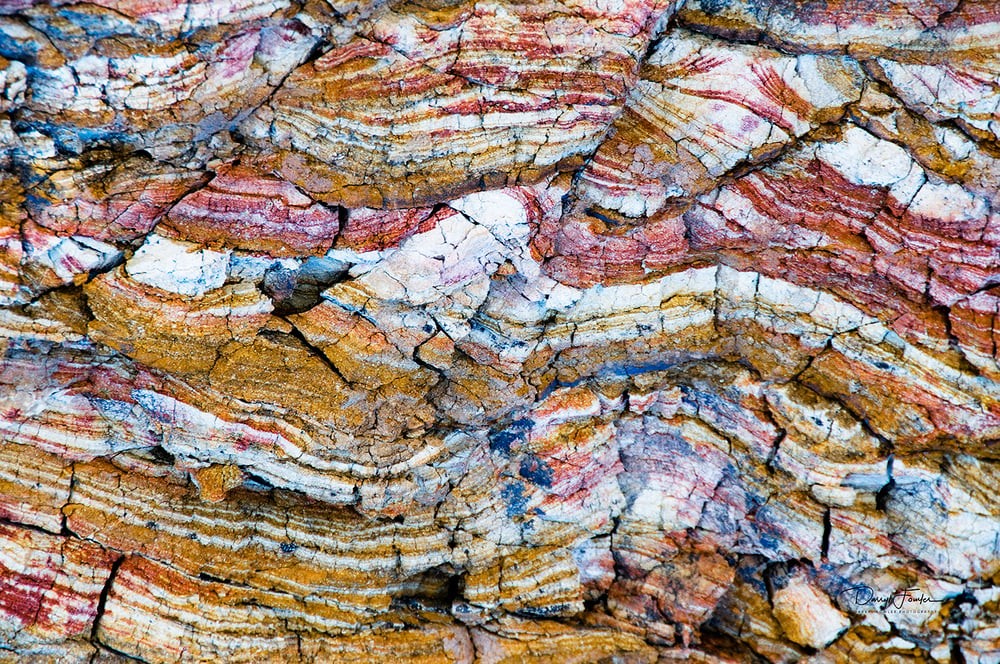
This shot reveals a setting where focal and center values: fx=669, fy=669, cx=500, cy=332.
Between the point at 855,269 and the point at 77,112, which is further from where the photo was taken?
the point at 855,269

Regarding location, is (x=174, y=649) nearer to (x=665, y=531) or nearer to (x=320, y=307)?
(x=320, y=307)

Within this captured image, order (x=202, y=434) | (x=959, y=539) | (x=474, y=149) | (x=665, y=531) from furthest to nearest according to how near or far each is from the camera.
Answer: (x=665, y=531) < (x=959, y=539) < (x=202, y=434) < (x=474, y=149)

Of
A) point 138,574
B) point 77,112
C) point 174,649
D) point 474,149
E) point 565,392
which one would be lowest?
point 174,649

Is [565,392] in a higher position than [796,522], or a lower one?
higher

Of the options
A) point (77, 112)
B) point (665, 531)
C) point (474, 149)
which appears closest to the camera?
point (77, 112)

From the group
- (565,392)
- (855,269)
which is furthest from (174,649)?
(855,269)

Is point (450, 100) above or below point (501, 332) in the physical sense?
above

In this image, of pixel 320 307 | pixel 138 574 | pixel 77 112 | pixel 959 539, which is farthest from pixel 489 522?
pixel 77 112

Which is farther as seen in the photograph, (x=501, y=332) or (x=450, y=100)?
(x=501, y=332)
